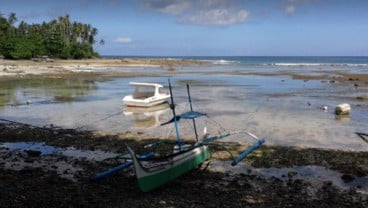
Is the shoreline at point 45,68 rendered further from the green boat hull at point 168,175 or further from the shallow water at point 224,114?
the green boat hull at point 168,175

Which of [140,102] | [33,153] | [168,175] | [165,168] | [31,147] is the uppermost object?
[165,168]

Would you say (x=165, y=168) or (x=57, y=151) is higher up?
(x=165, y=168)

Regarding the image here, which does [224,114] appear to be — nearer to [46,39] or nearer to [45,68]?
[45,68]

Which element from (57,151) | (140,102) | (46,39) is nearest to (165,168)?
(57,151)

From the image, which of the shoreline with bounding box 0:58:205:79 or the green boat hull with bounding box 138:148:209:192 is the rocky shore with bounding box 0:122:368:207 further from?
the shoreline with bounding box 0:58:205:79

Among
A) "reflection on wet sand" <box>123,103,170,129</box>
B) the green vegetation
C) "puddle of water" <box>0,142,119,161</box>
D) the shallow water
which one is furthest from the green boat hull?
the green vegetation

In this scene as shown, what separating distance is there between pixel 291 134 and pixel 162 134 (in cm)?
542

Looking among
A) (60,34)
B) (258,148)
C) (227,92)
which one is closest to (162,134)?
(258,148)

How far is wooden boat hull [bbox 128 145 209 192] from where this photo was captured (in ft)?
35.9

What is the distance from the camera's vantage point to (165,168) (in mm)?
11617

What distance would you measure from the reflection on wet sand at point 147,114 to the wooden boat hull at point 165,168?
8.96 m

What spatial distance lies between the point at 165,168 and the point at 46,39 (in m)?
111

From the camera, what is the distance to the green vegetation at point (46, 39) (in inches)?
3910

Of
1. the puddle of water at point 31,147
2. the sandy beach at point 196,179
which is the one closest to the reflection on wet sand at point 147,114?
the sandy beach at point 196,179
